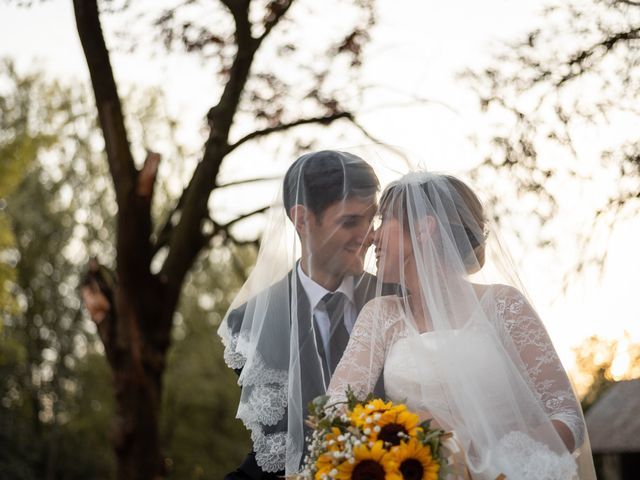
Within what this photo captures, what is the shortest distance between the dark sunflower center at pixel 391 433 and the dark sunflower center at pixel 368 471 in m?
0.09

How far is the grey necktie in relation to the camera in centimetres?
387

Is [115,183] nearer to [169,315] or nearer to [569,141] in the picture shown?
[169,315]

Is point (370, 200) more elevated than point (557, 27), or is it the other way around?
point (557, 27)

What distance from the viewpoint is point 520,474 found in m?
3.21

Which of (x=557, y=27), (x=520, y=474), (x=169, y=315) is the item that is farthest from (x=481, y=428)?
(x=169, y=315)

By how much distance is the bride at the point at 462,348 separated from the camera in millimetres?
3316

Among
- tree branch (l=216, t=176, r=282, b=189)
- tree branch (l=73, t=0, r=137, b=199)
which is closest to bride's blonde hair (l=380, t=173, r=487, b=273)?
tree branch (l=73, t=0, r=137, b=199)

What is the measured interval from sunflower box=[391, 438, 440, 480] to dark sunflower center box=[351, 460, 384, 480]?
2.5 inches

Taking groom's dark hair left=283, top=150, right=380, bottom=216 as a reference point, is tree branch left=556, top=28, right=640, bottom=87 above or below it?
above

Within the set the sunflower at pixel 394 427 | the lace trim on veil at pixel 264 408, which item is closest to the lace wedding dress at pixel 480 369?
the sunflower at pixel 394 427

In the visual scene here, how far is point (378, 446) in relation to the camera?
10.0 feet

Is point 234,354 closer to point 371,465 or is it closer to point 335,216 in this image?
point 335,216

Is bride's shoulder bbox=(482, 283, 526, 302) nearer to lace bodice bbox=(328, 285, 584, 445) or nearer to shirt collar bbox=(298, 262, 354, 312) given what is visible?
lace bodice bbox=(328, 285, 584, 445)

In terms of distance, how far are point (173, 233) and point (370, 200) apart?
492 cm
